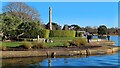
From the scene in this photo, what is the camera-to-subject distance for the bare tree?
5562cm

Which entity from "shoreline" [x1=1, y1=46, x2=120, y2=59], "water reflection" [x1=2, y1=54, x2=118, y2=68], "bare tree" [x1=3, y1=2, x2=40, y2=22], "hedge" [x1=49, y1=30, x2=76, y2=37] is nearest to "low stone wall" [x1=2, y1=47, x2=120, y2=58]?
"shoreline" [x1=1, y1=46, x2=120, y2=59]

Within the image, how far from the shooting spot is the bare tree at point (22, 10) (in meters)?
55.6

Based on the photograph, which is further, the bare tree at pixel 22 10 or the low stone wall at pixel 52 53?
the bare tree at pixel 22 10

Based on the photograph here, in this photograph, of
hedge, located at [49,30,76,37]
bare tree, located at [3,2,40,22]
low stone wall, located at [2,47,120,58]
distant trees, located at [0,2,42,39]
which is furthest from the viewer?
bare tree, located at [3,2,40,22]

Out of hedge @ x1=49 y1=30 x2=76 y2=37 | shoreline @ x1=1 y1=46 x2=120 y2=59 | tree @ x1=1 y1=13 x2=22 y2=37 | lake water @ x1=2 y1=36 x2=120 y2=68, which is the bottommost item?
lake water @ x1=2 y1=36 x2=120 y2=68

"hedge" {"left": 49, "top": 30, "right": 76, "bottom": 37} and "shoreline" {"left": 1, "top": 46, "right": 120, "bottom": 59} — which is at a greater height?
"hedge" {"left": 49, "top": 30, "right": 76, "bottom": 37}

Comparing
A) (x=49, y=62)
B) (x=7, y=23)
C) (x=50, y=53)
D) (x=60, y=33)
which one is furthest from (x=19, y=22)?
(x=49, y=62)

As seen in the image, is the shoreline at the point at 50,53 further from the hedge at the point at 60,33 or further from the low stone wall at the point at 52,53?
the hedge at the point at 60,33

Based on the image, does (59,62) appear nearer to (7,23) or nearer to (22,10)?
(7,23)

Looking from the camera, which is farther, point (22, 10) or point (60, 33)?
point (22, 10)

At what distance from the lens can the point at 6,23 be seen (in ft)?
113

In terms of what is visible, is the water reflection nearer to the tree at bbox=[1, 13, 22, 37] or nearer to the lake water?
the lake water

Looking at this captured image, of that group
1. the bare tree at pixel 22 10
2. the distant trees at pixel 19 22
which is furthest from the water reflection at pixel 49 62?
the bare tree at pixel 22 10

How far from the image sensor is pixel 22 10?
56.4 meters
